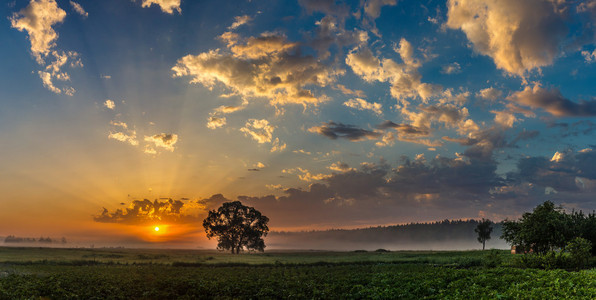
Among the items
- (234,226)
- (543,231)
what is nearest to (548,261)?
(543,231)

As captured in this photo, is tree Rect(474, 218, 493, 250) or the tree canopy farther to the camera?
tree Rect(474, 218, 493, 250)

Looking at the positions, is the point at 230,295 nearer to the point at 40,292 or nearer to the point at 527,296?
the point at 40,292

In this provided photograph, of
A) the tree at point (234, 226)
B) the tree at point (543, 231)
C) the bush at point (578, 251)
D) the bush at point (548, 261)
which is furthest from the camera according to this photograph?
the tree at point (234, 226)

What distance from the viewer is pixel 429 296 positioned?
94.1ft

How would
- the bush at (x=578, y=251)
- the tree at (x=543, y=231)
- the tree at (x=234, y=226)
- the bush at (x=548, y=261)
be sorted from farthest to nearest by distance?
1. the tree at (x=234, y=226)
2. the tree at (x=543, y=231)
3. the bush at (x=548, y=261)
4. the bush at (x=578, y=251)

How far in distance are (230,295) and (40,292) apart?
703 inches

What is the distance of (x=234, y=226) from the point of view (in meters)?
120

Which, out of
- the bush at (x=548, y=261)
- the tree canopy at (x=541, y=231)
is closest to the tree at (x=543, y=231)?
the tree canopy at (x=541, y=231)

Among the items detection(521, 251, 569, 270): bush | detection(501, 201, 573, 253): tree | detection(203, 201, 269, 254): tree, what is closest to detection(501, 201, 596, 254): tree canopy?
detection(501, 201, 573, 253): tree

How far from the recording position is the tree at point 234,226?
119 metres

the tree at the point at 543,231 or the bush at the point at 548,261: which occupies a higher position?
the tree at the point at 543,231

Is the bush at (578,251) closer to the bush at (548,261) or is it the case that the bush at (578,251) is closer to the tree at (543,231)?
the bush at (548,261)

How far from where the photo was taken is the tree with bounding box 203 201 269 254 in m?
119

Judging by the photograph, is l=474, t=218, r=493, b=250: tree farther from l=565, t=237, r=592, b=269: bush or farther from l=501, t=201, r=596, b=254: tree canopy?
l=565, t=237, r=592, b=269: bush
